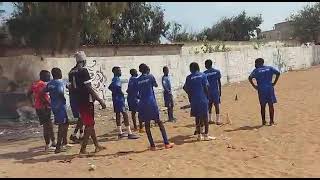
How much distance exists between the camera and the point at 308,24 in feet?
179

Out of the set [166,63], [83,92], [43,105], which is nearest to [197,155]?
[83,92]

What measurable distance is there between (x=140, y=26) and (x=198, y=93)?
2868 centimetres

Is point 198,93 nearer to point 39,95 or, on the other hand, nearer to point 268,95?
point 268,95

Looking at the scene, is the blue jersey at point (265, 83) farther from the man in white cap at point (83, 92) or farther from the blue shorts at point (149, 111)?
the man in white cap at point (83, 92)

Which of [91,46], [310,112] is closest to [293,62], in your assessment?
[91,46]

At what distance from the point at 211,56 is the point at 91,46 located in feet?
20.4

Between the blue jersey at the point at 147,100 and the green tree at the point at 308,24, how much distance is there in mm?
49066

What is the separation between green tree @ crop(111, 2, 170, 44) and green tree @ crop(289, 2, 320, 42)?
20.9 metres

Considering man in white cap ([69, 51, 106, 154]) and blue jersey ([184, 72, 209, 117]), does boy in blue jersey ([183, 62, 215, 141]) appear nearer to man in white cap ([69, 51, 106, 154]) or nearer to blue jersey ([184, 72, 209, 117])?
blue jersey ([184, 72, 209, 117])

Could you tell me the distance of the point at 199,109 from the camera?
9.38 metres

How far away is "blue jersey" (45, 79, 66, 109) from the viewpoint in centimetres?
916

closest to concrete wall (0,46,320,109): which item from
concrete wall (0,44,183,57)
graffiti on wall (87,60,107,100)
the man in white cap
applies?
graffiti on wall (87,60,107,100)

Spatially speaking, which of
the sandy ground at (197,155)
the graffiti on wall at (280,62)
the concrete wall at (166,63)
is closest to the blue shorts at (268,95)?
the sandy ground at (197,155)

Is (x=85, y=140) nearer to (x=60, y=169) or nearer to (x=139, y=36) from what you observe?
(x=60, y=169)
